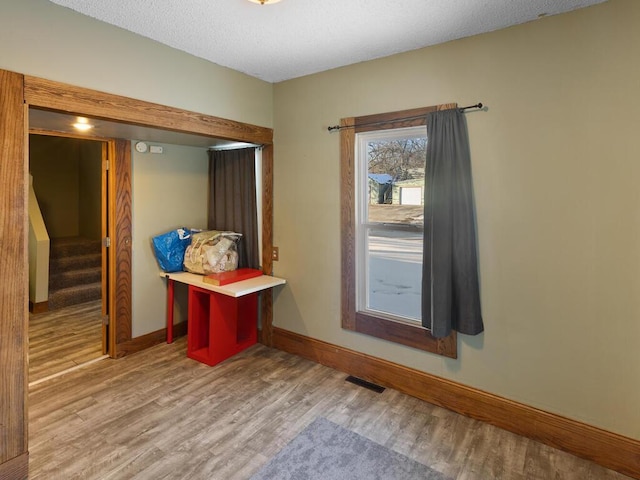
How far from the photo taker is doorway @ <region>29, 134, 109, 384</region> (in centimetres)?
339

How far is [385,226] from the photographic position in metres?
2.84

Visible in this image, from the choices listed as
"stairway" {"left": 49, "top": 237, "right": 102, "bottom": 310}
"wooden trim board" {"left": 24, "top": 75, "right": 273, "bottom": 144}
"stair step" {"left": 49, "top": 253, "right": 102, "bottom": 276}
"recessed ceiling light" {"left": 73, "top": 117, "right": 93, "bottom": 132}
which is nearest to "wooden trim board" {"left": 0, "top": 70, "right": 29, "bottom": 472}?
"wooden trim board" {"left": 24, "top": 75, "right": 273, "bottom": 144}

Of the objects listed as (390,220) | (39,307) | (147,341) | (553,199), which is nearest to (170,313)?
(147,341)

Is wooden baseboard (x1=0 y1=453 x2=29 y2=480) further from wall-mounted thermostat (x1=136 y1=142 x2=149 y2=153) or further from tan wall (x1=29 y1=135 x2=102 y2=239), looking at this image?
tan wall (x1=29 y1=135 x2=102 y2=239)

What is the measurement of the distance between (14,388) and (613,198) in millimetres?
3420

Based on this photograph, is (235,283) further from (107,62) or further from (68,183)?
(68,183)

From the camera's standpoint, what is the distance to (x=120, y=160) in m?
3.33

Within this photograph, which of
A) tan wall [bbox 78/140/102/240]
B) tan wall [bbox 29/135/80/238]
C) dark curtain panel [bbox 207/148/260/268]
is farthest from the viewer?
tan wall [bbox 78/140/102/240]

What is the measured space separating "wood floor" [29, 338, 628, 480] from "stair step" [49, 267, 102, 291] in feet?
8.63

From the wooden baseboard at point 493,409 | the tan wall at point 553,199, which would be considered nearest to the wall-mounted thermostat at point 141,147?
the tan wall at point 553,199

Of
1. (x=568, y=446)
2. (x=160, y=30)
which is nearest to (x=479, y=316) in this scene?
(x=568, y=446)

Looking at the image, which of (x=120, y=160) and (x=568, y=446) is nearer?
(x=568, y=446)

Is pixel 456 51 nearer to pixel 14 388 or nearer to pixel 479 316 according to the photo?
pixel 479 316

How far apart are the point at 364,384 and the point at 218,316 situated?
4.73 feet
